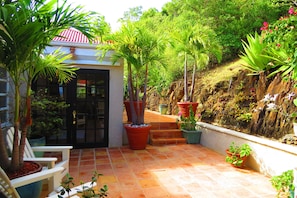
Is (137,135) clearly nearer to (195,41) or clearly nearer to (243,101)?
(243,101)

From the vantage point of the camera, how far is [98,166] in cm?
411

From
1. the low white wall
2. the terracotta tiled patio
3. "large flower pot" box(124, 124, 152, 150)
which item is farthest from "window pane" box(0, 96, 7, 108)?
the low white wall

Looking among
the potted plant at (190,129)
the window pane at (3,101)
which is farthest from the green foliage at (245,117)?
the window pane at (3,101)

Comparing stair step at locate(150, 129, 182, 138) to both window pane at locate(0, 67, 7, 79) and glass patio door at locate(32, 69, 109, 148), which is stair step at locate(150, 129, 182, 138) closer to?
glass patio door at locate(32, 69, 109, 148)

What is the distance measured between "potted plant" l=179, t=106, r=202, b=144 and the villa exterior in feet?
5.92

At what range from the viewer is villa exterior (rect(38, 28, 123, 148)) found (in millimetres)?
5000

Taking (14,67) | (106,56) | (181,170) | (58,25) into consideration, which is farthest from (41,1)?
(181,170)

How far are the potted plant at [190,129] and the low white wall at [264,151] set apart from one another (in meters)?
0.71

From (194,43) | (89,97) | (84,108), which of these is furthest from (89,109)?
(194,43)

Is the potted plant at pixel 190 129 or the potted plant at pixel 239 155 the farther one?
the potted plant at pixel 190 129

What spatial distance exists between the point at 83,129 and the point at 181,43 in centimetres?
364

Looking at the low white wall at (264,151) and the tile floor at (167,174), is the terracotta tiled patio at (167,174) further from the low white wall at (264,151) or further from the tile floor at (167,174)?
the low white wall at (264,151)

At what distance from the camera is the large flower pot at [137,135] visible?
511 centimetres

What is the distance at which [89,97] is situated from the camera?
5.20 metres
